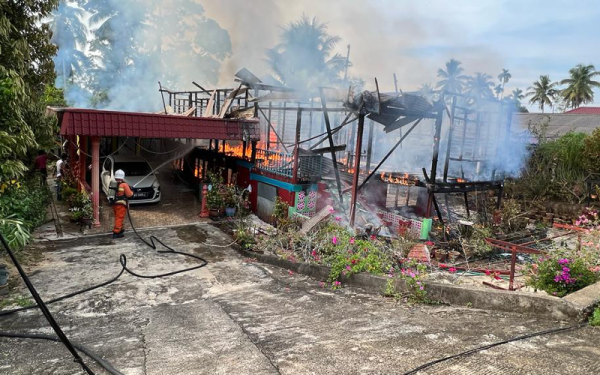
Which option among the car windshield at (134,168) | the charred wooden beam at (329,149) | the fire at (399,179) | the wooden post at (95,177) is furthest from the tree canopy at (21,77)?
the fire at (399,179)

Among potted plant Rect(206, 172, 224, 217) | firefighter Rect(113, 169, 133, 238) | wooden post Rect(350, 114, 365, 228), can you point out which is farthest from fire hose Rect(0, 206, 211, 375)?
wooden post Rect(350, 114, 365, 228)

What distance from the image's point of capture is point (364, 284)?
22.3 ft

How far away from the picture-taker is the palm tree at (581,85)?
159 feet

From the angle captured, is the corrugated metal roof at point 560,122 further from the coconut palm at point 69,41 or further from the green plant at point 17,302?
the coconut palm at point 69,41

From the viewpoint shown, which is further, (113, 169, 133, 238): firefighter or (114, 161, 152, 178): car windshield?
(114, 161, 152, 178): car windshield

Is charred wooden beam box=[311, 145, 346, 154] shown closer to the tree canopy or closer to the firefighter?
the firefighter

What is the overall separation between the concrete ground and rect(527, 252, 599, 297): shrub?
2.61ft

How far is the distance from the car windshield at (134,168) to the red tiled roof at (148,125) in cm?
242

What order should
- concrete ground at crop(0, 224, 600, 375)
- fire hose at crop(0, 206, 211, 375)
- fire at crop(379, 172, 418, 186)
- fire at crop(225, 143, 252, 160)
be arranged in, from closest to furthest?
fire hose at crop(0, 206, 211, 375) < concrete ground at crop(0, 224, 600, 375) < fire at crop(379, 172, 418, 186) < fire at crop(225, 143, 252, 160)

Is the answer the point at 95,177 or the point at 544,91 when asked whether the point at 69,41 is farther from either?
the point at 544,91

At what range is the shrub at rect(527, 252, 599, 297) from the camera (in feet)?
16.8

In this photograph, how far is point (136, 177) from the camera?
13758 millimetres

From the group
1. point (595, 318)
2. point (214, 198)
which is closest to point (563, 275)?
point (595, 318)

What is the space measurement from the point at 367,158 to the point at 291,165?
253 cm
